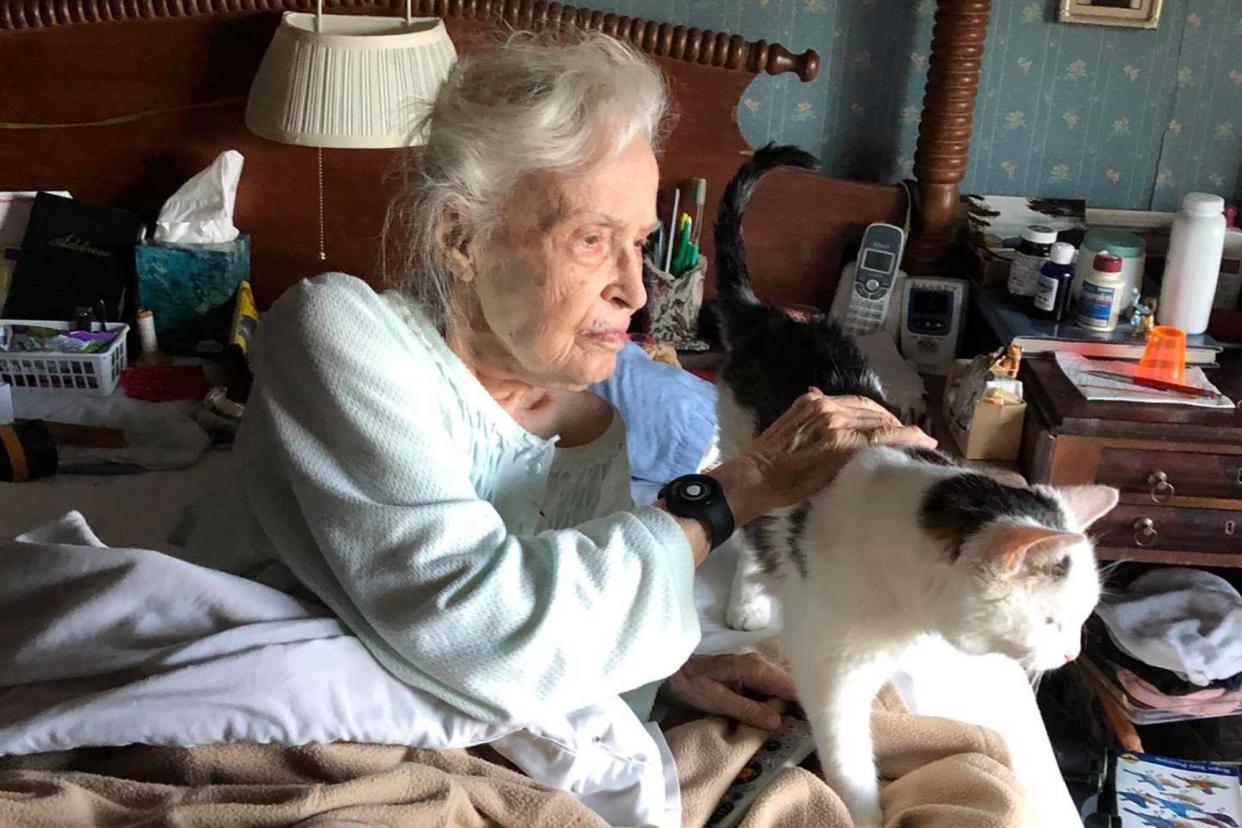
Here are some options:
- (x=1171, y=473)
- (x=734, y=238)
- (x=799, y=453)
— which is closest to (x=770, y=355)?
(x=734, y=238)

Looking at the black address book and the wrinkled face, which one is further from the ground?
the wrinkled face

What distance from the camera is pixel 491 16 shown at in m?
2.15

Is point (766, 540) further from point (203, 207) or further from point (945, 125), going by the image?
point (203, 207)

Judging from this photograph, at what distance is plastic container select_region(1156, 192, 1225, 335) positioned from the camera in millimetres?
1875

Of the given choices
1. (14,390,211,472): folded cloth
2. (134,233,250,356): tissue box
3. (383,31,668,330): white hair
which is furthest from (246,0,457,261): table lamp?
(383,31,668,330): white hair

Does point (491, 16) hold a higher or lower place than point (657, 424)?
higher

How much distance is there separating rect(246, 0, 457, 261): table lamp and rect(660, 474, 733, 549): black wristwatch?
3.46ft

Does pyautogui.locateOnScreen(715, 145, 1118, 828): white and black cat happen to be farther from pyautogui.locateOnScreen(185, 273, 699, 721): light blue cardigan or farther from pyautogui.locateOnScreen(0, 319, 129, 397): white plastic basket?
pyautogui.locateOnScreen(0, 319, 129, 397): white plastic basket

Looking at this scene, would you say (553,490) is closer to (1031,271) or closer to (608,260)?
(608,260)

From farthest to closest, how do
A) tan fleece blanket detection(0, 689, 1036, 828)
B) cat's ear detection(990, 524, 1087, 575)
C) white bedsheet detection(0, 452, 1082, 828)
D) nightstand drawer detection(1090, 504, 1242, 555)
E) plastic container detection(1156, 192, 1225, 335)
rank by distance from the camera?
1. plastic container detection(1156, 192, 1225, 335)
2. nightstand drawer detection(1090, 504, 1242, 555)
3. white bedsheet detection(0, 452, 1082, 828)
4. cat's ear detection(990, 524, 1087, 575)
5. tan fleece blanket detection(0, 689, 1036, 828)

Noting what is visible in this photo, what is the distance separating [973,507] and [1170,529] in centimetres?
81

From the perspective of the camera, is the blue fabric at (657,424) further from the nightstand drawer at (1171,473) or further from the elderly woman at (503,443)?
the nightstand drawer at (1171,473)

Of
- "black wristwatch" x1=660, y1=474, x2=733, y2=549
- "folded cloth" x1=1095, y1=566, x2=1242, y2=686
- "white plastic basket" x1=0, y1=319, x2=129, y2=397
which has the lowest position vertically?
"folded cloth" x1=1095, y1=566, x2=1242, y2=686

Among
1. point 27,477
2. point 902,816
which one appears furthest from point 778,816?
point 27,477
